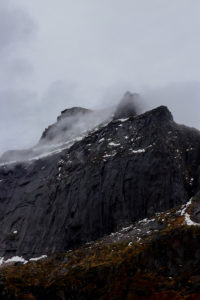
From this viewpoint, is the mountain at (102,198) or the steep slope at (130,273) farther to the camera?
the mountain at (102,198)

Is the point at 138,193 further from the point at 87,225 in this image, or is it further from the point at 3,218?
the point at 3,218

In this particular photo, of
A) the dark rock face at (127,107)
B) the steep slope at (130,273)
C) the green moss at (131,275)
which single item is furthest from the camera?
the dark rock face at (127,107)

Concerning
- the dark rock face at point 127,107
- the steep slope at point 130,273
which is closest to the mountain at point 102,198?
the steep slope at point 130,273

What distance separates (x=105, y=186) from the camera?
456ft

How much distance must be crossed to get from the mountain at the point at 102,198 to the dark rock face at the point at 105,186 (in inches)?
11.4

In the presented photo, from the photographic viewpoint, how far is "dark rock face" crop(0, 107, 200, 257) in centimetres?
13162

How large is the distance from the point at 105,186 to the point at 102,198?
164 inches

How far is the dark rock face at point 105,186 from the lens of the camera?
132 m

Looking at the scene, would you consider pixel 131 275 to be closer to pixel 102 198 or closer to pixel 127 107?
pixel 102 198

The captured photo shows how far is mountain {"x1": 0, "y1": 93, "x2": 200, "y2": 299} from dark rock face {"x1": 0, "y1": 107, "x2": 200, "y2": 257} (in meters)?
0.29

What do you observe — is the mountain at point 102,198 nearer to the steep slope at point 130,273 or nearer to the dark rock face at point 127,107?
the steep slope at point 130,273

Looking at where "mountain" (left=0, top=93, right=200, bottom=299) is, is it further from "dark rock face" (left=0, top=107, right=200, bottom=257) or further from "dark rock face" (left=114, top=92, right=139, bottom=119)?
"dark rock face" (left=114, top=92, right=139, bottom=119)

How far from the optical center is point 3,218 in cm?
16088

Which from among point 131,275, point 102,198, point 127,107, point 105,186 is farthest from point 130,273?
point 127,107
